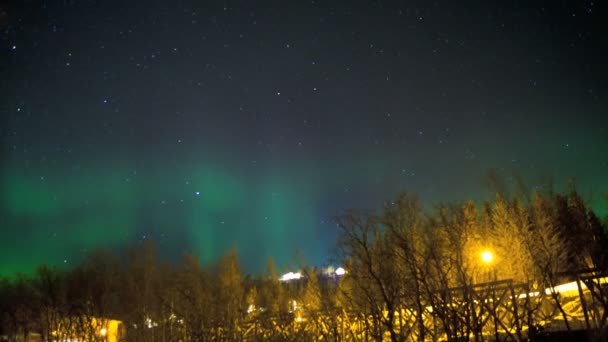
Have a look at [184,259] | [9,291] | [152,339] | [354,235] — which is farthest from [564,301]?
[9,291]

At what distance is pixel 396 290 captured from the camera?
10.7m

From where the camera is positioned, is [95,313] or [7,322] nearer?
[95,313]

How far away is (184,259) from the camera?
146 ft

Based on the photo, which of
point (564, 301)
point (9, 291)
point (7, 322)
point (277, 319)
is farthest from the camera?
point (9, 291)

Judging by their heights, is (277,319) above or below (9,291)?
below

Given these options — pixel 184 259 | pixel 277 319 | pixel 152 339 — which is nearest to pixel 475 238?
pixel 277 319

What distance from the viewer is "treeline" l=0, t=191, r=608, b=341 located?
9.27 m

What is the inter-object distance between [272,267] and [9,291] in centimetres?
2627

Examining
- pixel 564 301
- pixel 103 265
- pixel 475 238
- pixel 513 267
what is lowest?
pixel 564 301

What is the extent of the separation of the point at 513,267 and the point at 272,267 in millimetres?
32162

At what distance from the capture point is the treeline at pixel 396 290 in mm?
9266

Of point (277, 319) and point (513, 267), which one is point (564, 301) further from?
point (277, 319)

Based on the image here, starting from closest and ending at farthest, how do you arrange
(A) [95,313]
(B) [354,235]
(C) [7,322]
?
(B) [354,235] < (A) [95,313] < (C) [7,322]

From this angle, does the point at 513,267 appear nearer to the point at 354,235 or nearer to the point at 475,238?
the point at 475,238
